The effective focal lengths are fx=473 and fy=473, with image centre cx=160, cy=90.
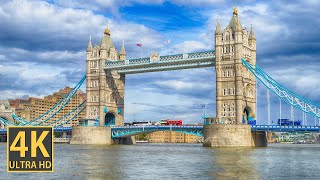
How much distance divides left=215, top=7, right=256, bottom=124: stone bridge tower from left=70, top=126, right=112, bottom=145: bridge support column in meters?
28.2

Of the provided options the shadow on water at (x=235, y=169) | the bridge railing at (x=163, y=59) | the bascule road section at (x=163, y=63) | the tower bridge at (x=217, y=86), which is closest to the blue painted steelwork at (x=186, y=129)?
the tower bridge at (x=217, y=86)

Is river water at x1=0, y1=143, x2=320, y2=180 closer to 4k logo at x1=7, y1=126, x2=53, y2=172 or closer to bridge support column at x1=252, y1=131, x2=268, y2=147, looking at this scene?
4k logo at x1=7, y1=126, x2=53, y2=172

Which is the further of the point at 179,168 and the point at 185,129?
the point at 185,129

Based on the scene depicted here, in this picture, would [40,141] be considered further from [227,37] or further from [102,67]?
[102,67]

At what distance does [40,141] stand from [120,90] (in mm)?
115656

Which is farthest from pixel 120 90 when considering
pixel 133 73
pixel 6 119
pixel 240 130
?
pixel 6 119

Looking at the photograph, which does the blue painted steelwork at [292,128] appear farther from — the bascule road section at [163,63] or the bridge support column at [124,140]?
the bridge support column at [124,140]

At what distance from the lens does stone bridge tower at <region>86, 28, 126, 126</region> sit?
118125mm

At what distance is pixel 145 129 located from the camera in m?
107

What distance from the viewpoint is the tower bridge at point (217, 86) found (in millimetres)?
90363

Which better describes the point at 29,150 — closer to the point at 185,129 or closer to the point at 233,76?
the point at 233,76

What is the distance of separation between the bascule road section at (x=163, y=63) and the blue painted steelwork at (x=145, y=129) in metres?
14.0

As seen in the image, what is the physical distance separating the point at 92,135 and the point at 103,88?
1360 cm

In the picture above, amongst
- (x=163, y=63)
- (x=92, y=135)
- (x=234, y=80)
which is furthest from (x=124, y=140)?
(x=234, y=80)
